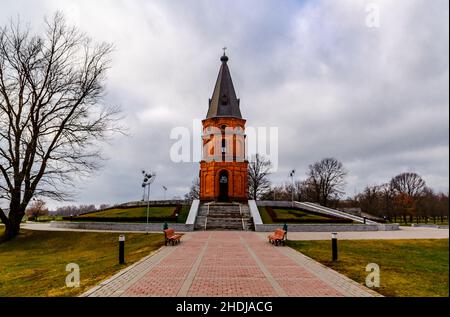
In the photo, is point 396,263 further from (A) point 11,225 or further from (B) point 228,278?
(A) point 11,225

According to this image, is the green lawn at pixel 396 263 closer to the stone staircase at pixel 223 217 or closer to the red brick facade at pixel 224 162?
the stone staircase at pixel 223 217

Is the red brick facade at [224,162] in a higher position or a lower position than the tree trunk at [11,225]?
higher

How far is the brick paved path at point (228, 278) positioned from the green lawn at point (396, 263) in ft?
2.17

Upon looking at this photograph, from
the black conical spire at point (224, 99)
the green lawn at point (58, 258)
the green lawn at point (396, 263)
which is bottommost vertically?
the green lawn at point (58, 258)

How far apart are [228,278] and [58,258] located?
11.3m

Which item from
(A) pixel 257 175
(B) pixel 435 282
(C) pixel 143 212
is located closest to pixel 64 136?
(C) pixel 143 212

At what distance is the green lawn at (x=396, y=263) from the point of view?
7.67 meters

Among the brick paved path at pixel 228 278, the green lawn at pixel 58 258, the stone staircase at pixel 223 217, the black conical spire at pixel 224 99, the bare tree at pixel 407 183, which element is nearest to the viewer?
the brick paved path at pixel 228 278

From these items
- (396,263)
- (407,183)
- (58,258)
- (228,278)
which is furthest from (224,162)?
(407,183)

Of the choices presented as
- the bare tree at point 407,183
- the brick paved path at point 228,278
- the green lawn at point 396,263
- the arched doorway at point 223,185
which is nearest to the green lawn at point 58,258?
the brick paved path at point 228,278

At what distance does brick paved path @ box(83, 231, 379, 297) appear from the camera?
7152 millimetres

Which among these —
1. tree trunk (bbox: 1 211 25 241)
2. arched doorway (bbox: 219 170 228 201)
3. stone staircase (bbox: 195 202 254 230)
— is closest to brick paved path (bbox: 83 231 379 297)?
stone staircase (bbox: 195 202 254 230)

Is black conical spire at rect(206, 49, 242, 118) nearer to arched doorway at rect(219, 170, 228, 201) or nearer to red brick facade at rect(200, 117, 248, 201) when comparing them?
red brick facade at rect(200, 117, 248, 201)

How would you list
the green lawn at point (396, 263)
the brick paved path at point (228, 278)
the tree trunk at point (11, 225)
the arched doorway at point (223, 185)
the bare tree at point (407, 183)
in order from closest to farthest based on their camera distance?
1. the brick paved path at point (228, 278)
2. the green lawn at point (396, 263)
3. the tree trunk at point (11, 225)
4. the arched doorway at point (223, 185)
5. the bare tree at point (407, 183)
